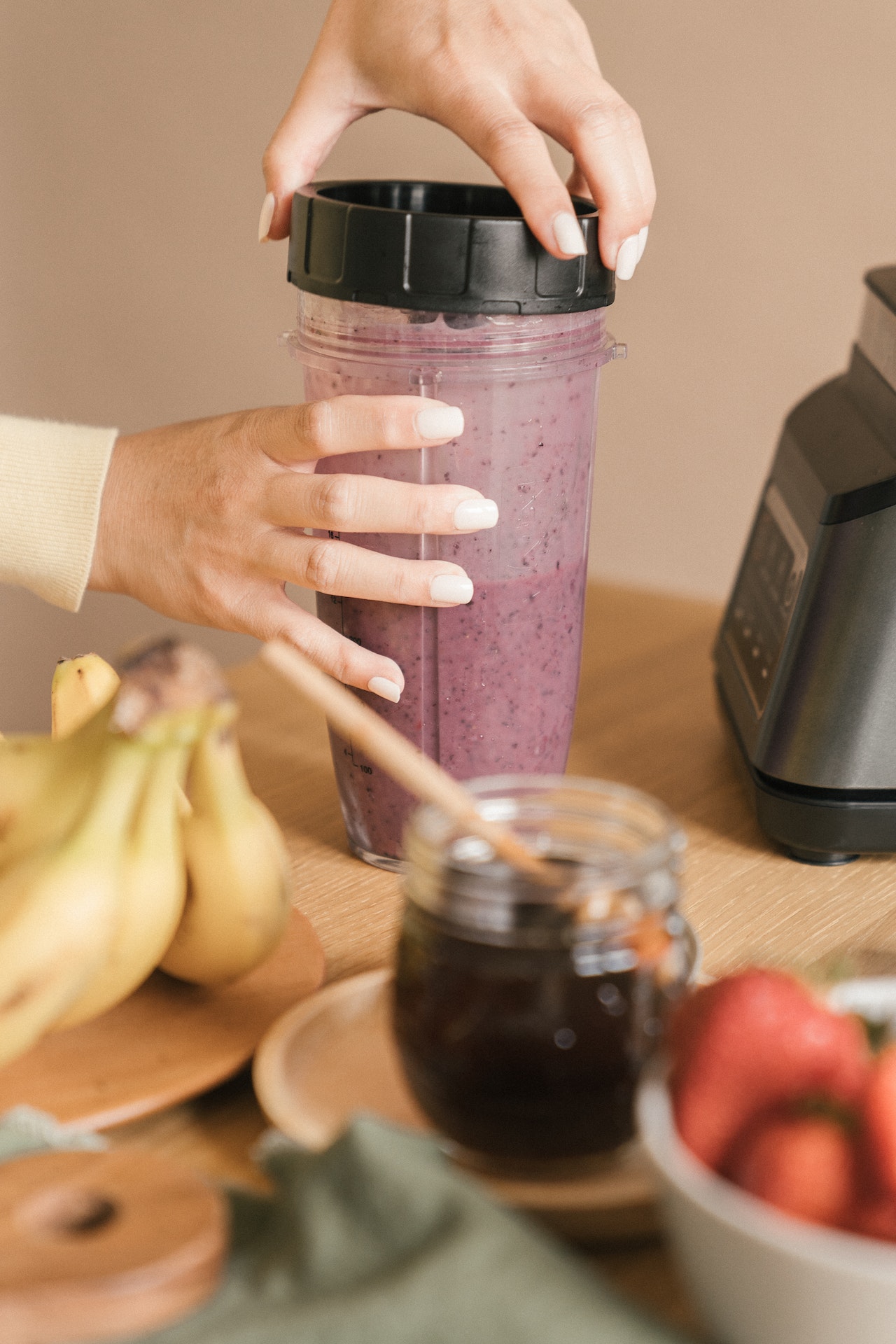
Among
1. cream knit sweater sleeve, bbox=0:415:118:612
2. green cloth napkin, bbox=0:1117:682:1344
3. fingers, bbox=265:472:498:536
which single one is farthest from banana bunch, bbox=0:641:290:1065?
cream knit sweater sleeve, bbox=0:415:118:612

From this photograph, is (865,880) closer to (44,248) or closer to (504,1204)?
(504,1204)

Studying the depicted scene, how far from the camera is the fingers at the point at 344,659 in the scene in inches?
30.3

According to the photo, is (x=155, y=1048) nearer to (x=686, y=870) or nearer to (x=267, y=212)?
(x=686, y=870)

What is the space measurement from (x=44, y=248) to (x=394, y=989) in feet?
8.71

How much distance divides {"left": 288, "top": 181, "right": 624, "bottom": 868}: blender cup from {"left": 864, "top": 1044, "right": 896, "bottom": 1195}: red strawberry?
431 millimetres

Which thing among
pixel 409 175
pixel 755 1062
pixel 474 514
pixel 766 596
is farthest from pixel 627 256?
pixel 409 175

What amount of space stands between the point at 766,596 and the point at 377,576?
1.00 feet

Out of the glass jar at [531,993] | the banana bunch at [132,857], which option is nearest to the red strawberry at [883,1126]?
the glass jar at [531,993]

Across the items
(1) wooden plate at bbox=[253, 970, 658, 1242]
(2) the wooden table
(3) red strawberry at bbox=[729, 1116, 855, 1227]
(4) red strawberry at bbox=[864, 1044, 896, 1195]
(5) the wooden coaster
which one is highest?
(4) red strawberry at bbox=[864, 1044, 896, 1195]

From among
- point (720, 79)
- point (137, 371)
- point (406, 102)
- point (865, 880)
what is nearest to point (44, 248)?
point (137, 371)

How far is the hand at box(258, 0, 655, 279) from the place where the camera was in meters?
0.72

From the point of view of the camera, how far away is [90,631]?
9.08 ft

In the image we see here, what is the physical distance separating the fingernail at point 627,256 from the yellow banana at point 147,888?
381mm

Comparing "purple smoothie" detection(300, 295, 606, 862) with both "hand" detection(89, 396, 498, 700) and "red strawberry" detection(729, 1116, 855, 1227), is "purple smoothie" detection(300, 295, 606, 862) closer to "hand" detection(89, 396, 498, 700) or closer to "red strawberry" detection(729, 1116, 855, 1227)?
"hand" detection(89, 396, 498, 700)
